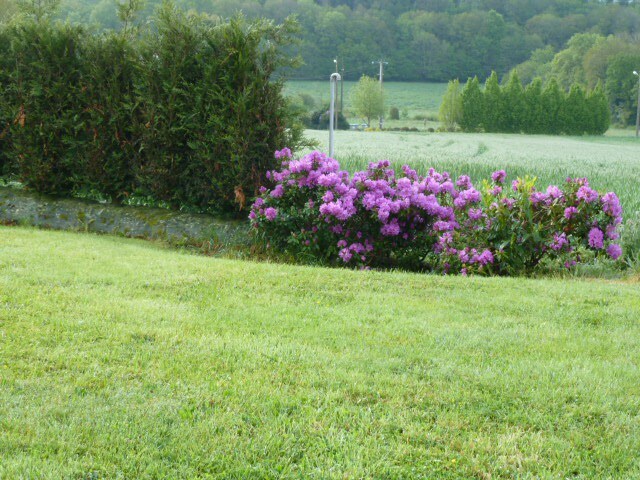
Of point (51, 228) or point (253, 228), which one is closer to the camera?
point (253, 228)

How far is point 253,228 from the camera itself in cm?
771

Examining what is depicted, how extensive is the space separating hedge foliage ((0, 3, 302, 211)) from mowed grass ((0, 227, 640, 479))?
3317 millimetres

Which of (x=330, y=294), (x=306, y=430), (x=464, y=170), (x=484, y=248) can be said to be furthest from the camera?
(x=464, y=170)

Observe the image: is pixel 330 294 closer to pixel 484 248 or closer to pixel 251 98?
pixel 484 248

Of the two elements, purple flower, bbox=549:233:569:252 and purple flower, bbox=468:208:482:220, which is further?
purple flower, bbox=468:208:482:220

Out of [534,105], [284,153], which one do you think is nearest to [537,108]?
[534,105]

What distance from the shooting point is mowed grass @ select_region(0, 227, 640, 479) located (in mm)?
2650

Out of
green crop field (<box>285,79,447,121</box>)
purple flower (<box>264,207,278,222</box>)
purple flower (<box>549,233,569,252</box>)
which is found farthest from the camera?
green crop field (<box>285,79,447,121</box>)

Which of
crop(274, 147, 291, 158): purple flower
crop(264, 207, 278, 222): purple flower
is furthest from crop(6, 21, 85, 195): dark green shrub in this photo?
crop(264, 207, 278, 222): purple flower

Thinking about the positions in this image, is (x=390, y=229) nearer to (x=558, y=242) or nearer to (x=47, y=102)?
(x=558, y=242)

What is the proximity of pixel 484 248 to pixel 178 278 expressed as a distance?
10.9 feet

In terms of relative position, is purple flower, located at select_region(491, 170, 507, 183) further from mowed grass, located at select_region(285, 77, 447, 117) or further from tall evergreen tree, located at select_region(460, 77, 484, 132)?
mowed grass, located at select_region(285, 77, 447, 117)

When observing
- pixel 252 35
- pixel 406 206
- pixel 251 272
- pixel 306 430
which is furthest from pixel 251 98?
pixel 306 430

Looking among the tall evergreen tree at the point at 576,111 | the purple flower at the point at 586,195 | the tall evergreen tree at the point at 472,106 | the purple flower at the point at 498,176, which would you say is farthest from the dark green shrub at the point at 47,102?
the tall evergreen tree at the point at 576,111
